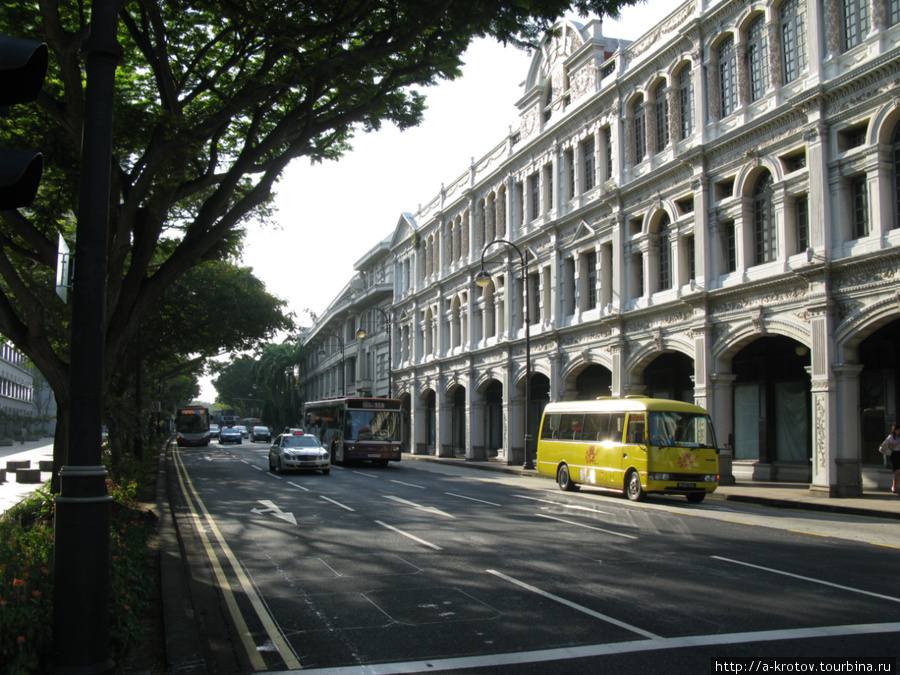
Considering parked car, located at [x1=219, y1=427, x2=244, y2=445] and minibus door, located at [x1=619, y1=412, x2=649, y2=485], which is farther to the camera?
parked car, located at [x1=219, y1=427, x2=244, y2=445]

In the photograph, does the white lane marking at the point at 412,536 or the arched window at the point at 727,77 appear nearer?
the white lane marking at the point at 412,536

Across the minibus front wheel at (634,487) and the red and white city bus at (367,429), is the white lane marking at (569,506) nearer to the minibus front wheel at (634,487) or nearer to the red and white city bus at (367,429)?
the minibus front wheel at (634,487)

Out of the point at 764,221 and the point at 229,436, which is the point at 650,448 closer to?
the point at 764,221

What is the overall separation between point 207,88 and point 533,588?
32.0ft

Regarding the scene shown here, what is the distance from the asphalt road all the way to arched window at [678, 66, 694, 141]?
15.7m

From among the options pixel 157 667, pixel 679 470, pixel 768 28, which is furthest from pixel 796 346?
pixel 157 667

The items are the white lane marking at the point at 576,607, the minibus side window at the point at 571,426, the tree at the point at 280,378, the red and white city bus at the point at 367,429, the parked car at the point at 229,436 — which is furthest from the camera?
the tree at the point at 280,378

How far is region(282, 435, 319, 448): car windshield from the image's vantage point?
29266 millimetres

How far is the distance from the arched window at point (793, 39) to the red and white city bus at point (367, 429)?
19756 mm

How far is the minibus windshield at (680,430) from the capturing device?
19.8m

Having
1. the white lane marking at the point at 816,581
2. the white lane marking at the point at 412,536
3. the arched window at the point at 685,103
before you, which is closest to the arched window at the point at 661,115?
the arched window at the point at 685,103

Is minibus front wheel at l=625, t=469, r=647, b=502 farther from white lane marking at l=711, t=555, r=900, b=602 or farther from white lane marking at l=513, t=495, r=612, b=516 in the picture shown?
white lane marking at l=711, t=555, r=900, b=602

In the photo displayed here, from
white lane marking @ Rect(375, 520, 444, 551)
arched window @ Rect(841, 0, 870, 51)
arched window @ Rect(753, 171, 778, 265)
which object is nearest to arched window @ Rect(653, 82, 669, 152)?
arched window @ Rect(753, 171, 778, 265)

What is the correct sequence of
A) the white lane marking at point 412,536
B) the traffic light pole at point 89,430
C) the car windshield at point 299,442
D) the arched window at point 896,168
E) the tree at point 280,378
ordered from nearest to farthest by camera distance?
the traffic light pole at point 89,430 → the white lane marking at point 412,536 → the arched window at point 896,168 → the car windshield at point 299,442 → the tree at point 280,378
